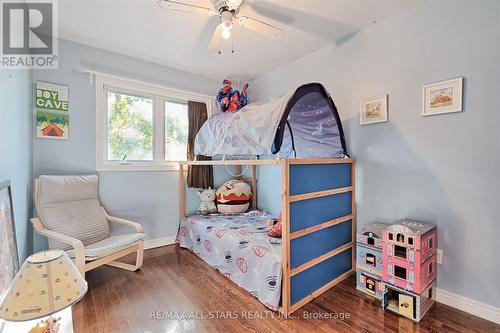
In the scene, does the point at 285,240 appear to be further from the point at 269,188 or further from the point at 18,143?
the point at 18,143

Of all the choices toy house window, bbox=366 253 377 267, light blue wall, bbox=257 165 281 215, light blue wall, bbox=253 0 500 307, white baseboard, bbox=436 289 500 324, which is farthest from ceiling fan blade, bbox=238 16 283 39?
white baseboard, bbox=436 289 500 324

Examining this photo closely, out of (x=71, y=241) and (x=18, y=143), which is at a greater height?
(x=18, y=143)

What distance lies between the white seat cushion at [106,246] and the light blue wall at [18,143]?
1.43 feet

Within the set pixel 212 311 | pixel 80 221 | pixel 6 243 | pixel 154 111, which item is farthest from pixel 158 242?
pixel 6 243

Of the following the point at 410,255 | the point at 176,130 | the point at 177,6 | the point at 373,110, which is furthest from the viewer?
the point at 176,130

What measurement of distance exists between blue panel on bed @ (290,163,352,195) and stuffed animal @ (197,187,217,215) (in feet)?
5.74

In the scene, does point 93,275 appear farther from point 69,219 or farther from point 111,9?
point 111,9

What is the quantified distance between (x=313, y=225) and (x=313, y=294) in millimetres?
580

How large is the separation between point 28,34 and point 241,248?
2.78 m

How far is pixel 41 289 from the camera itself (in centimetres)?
89

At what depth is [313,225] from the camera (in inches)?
78.3

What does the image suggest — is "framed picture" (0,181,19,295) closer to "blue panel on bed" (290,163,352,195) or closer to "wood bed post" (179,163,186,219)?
"blue panel on bed" (290,163,352,195)

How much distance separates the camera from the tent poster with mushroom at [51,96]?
238cm

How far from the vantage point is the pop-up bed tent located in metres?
2.05
